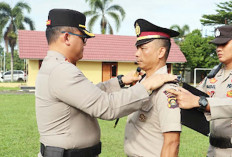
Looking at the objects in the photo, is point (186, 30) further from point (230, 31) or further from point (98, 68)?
point (230, 31)

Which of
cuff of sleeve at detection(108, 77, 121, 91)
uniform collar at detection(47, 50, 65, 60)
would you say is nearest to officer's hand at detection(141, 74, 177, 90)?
uniform collar at detection(47, 50, 65, 60)

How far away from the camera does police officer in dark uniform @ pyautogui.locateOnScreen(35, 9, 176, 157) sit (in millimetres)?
2213

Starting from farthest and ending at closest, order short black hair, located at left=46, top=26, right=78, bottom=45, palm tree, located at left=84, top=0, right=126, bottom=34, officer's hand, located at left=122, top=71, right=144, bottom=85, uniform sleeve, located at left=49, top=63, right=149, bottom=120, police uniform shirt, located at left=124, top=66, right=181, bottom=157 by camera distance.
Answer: palm tree, located at left=84, top=0, right=126, bottom=34, officer's hand, located at left=122, top=71, right=144, bottom=85, short black hair, located at left=46, top=26, right=78, bottom=45, police uniform shirt, located at left=124, top=66, right=181, bottom=157, uniform sleeve, located at left=49, top=63, right=149, bottom=120

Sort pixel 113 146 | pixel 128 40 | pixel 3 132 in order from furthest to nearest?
pixel 128 40 → pixel 3 132 → pixel 113 146

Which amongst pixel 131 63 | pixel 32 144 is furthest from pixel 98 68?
pixel 32 144

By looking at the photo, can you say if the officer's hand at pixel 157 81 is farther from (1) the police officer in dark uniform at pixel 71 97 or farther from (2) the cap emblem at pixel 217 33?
(2) the cap emblem at pixel 217 33

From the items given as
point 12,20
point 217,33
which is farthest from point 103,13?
point 217,33

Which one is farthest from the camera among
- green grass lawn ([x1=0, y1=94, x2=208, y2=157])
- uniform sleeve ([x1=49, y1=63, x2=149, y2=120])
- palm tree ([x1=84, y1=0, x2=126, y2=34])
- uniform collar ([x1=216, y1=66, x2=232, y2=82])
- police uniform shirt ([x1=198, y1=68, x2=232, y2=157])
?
palm tree ([x1=84, y1=0, x2=126, y2=34])

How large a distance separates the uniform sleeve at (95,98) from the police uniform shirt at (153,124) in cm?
23

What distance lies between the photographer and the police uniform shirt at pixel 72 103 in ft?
7.24

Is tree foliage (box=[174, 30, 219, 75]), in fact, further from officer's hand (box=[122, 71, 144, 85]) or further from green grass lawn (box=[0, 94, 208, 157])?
officer's hand (box=[122, 71, 144, 85])

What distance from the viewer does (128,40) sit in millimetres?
29750

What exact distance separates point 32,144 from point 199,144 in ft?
13.8

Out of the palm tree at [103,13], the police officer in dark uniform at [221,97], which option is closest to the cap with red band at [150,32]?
the police officer in dark uniform at [221,97]
